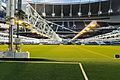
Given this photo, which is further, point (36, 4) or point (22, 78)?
point (36, 4)

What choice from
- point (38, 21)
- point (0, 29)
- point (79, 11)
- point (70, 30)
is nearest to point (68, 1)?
point (79, 11)

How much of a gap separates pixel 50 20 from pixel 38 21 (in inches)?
946

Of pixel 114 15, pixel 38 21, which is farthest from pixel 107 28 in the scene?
pixel 38 21

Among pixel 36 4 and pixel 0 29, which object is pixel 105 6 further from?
pixel 0 29

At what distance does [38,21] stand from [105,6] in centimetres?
3947

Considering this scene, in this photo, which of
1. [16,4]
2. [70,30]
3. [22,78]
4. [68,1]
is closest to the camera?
[22,78]

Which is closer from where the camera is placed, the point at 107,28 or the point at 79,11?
the point at 107,28

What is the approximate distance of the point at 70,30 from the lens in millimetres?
169000

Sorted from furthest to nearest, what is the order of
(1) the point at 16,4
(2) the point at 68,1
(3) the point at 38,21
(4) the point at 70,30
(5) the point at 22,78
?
(2) the point at 68,1 → (4) the point at 70,30 → (3) the point at 38,21 → (1) the point at 16,4 → (5) the point at 22,78

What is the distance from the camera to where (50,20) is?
179375 mm

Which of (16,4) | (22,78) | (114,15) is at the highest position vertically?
(114,15)

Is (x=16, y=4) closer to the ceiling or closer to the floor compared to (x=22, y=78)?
closer to the ceiling

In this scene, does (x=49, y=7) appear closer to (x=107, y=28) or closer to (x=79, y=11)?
(x=79, y=11)

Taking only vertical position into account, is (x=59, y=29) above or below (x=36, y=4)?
below
